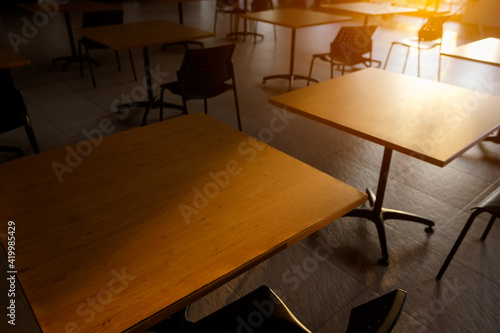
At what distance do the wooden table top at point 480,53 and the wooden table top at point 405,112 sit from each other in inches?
34.2

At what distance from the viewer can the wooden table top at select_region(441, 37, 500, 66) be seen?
301 centimetres

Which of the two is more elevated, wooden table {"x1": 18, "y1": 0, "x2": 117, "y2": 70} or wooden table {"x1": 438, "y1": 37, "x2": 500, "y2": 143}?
wooden table {"x1": 18, "y1": 0, "x2": 117, "y2": 70}

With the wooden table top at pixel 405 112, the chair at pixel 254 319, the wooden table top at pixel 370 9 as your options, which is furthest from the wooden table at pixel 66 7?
the chair at pixel 254 319

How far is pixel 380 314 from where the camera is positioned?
0.83 metres

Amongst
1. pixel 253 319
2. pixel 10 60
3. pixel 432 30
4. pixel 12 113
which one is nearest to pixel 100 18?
pixel 10 60

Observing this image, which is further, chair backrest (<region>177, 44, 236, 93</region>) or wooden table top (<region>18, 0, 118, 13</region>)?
wooden table top (<region>18, 0, 118, 13</region>)

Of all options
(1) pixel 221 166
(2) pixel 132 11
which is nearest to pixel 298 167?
(1) pixel 221 166

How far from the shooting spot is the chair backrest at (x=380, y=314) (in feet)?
2.55

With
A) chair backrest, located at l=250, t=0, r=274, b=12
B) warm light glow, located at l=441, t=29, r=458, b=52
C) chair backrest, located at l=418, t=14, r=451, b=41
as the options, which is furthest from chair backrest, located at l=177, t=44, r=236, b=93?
warm light glow, located at l=441, t=29, r=458, b=52

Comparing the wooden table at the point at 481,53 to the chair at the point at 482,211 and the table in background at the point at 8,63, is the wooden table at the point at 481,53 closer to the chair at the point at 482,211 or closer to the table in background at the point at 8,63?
the chair at the point at 482,211

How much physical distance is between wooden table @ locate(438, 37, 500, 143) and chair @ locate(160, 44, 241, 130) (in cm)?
177

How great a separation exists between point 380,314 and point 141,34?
344cm

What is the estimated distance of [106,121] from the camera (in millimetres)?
3754

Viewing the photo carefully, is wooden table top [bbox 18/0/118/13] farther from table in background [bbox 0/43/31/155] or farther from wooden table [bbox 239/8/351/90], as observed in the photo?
wooden table [bbox 239/8/351/90]
